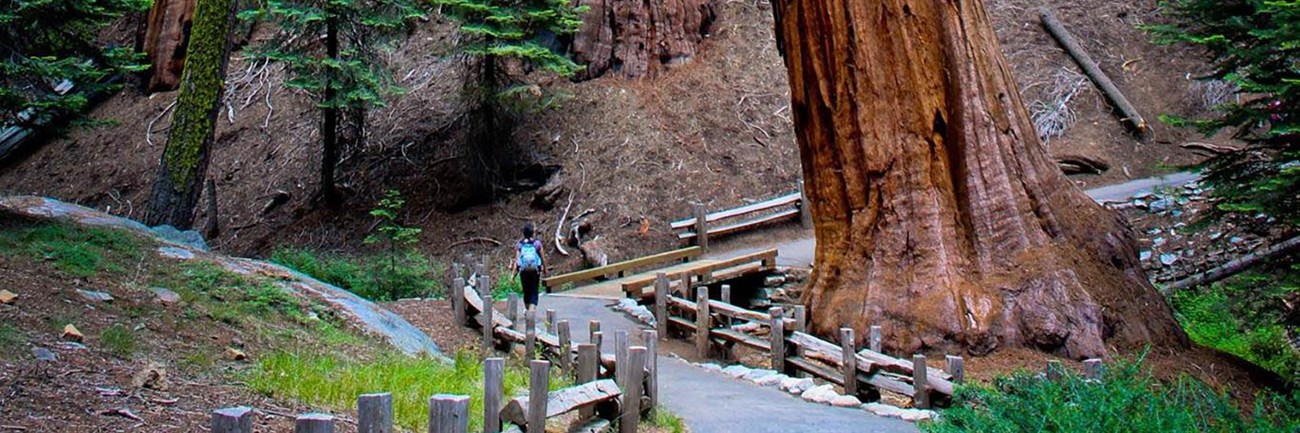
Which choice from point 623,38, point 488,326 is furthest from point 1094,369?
point 623,38

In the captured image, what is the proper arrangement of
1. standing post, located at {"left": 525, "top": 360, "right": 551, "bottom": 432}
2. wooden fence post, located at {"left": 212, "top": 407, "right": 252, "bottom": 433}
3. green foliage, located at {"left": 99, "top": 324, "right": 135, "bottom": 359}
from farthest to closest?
green foliage, located at {"left": 99, "top": 324, "right": 135, "bottom": 359}
standing post, located at {"left": 525, "top": 360, "right": 551, "bottom": 432}
wooden fence post, located at {"left": 212, "top": 407, "right": 252, "bottom": 433}

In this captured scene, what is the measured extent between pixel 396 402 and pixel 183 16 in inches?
1129

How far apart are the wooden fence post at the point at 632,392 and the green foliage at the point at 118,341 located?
11.2 ft

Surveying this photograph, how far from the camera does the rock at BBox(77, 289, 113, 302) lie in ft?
28.5

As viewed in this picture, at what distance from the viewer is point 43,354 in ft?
22.6

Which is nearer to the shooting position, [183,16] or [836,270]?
[836,270]

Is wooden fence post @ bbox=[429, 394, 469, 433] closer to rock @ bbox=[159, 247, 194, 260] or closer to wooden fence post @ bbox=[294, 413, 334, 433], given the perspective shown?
wooden fence post @ bbox=[294, 413, 334, 433]

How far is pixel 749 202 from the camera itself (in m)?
23.2

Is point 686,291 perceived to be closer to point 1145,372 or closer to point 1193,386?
point 1145,372

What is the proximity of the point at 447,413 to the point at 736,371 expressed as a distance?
6805 mm

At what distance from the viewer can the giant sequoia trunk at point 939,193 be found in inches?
438

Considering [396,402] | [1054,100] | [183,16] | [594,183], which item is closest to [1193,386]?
[396,402]

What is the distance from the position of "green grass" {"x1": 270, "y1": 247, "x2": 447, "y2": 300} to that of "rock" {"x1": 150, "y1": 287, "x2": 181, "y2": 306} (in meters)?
8.09

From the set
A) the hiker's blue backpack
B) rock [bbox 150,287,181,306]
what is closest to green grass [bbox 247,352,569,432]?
rock [bbox 150,287,181,306]
